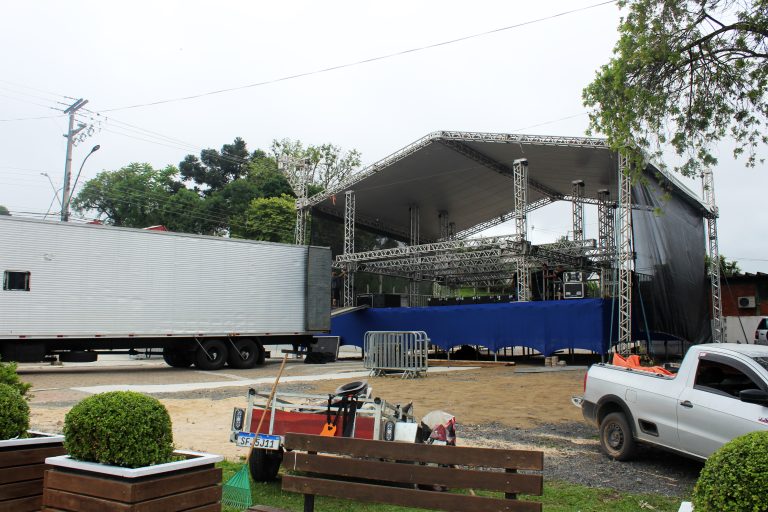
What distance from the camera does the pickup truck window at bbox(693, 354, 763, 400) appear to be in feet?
20.7

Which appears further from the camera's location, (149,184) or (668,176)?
(149,184)

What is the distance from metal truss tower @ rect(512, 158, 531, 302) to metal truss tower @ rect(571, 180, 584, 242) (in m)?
4.89

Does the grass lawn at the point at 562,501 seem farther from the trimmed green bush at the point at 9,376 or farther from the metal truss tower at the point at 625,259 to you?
the metal truss tower at the point at 625,259

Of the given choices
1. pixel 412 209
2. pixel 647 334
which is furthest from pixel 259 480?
pixel 412 209

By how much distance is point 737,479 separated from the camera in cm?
250

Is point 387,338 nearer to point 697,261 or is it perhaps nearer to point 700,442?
point 700,442

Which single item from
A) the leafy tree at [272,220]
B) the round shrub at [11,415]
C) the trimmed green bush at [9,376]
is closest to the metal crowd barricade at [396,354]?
the trimmed green bush at [9,376]

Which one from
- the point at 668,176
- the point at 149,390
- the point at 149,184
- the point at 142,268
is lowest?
the point at 149,390

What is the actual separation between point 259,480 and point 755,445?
479 centimetres

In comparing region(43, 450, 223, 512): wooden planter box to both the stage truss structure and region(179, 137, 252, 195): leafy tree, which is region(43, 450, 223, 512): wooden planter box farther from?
region(179, 137, 252, 195): leafy tree

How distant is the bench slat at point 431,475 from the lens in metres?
3.58

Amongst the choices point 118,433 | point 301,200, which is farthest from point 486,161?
point 118,433

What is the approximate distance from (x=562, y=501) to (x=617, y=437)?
229 cm

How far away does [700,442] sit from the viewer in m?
6.29
